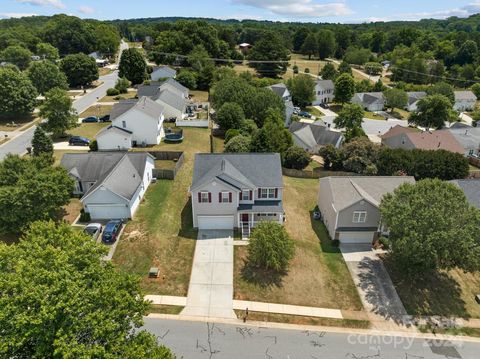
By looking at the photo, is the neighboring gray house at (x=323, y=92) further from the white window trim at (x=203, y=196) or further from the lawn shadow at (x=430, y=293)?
the lawn shadow at (x=430, y=293)

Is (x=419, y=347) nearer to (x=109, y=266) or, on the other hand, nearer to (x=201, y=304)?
(x=201, y=304)

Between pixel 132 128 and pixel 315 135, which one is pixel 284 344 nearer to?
pixel 132 128

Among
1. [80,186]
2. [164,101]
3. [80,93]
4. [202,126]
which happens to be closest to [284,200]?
[80,186]

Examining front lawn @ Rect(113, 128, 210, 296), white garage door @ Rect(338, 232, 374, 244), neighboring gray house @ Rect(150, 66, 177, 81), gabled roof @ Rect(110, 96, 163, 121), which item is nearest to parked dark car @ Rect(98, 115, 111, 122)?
gabled roof @ Rect(110, 96, 163, 121)

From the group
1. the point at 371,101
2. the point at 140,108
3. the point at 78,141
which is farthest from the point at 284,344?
the point at 371,101

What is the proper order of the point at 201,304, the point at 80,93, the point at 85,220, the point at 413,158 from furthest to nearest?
the point at 80,93
the point at 413,158
the point at 85,220
the point at 201,304

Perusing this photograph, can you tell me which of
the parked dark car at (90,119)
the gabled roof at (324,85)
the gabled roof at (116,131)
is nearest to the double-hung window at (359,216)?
the gabled roof at (116,131)

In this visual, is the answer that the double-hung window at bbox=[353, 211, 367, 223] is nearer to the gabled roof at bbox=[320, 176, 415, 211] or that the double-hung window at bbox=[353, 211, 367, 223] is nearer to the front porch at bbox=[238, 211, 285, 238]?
the gabled roof at bbox=[320, 176, 415, 211]

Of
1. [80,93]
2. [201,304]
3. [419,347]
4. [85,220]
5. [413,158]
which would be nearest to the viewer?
[419,347]
